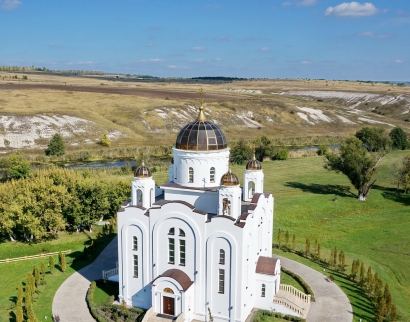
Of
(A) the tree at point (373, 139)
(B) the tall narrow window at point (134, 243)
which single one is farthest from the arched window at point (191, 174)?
(A) the tree at point (373, 139)

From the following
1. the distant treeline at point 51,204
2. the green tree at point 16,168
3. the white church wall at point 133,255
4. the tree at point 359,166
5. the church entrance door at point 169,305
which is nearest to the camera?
the church entrance door at point 169,305

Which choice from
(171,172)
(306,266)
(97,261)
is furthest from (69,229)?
(306,266)

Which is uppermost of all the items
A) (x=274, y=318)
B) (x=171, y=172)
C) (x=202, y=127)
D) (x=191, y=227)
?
(x=202, y=127)

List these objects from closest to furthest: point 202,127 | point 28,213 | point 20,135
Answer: point 202,127
point 28,213
point 20,135

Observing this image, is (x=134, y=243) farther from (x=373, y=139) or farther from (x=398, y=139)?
(x=398, y=139)

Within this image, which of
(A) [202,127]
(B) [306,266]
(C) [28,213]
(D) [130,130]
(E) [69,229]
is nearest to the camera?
(A) [202,127]

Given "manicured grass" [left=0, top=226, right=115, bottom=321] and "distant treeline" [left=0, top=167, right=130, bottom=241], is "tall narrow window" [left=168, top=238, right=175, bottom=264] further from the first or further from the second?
"distant treeline" [left=0, top=167, right=130, bottom=241]

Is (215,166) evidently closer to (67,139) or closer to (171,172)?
(171,172)

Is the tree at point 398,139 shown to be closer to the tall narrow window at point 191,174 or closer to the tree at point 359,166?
the tree at point 359,166
